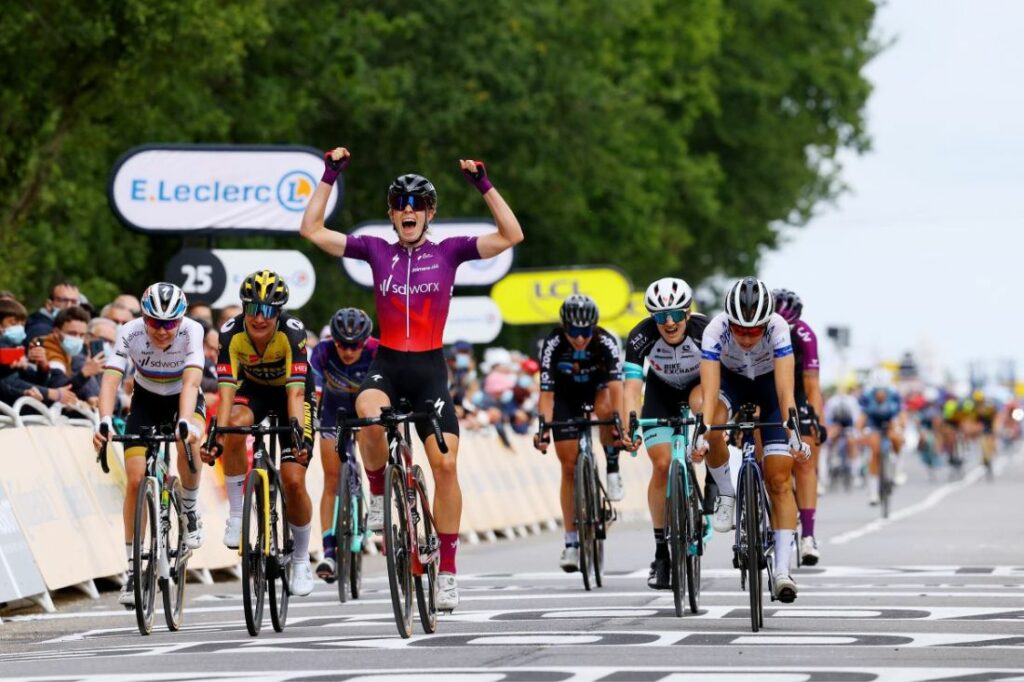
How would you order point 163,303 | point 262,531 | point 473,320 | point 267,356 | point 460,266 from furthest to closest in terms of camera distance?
point 473,320 → point 460,266 → point 163,303 → point 267,356 → point 262,531

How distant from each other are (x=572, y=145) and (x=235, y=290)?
24.2 metres

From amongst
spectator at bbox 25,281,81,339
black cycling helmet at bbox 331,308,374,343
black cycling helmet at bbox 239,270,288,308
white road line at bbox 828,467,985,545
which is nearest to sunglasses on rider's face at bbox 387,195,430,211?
black cycling helmet at bbox 239,270,288,308

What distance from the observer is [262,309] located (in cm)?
1334

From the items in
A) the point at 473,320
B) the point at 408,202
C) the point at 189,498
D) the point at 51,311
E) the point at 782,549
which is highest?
the point at 473,320

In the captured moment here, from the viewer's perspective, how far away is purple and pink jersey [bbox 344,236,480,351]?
12.4m

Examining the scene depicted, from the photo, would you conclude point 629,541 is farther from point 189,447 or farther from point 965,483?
point 965,483

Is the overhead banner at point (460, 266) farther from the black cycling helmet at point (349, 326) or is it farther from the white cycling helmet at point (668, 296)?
the white cycling helmet at point (668, 296)

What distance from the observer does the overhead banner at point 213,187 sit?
25219 mm

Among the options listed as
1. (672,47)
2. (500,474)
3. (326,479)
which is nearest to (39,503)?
(326,479)

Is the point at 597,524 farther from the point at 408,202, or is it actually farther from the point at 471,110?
the point at 471,110

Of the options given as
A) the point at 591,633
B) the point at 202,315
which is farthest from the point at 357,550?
the point at 202,315

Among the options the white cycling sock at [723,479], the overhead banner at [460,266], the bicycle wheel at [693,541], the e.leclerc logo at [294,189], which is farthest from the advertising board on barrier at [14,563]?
the overhead banner at [460,266]

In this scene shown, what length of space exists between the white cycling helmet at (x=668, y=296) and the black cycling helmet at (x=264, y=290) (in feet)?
8.00

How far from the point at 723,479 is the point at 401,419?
2802 millimetres
